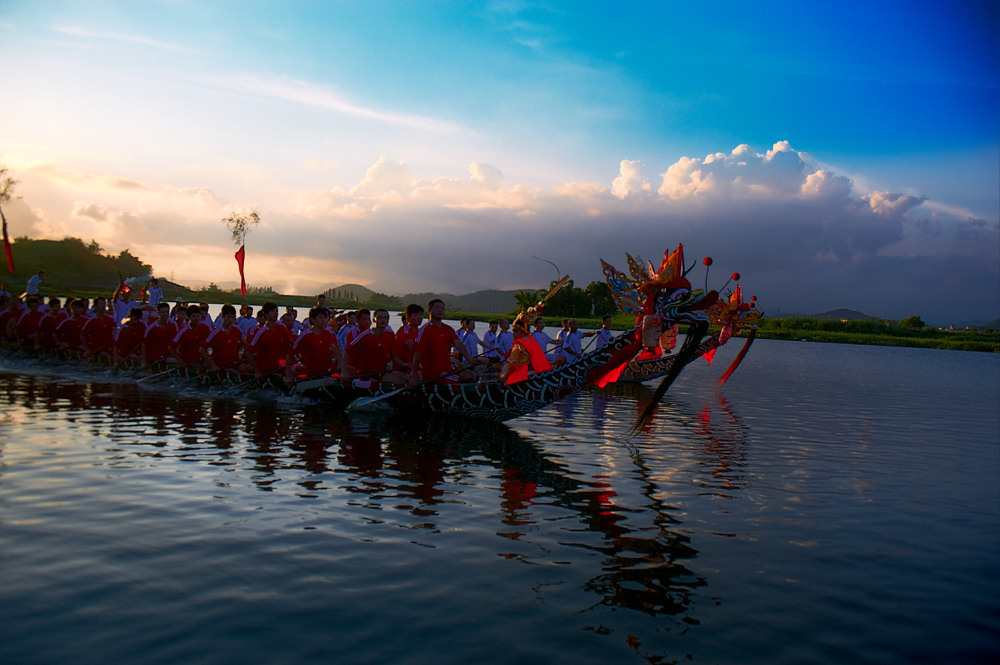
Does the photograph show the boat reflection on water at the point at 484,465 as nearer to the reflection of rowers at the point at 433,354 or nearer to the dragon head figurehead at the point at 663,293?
the reflection of rowers at the point at 433,354

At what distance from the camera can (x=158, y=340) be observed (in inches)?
754

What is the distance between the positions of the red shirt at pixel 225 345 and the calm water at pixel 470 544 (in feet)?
11.2

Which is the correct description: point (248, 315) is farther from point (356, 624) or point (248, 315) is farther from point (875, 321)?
point (875, 321)

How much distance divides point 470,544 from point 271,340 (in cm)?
1097

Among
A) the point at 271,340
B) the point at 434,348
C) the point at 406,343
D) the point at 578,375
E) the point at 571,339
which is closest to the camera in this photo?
the point at 578,375

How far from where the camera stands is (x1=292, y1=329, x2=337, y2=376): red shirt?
15.9 metres

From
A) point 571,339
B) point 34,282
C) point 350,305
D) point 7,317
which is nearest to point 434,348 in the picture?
point 571,339

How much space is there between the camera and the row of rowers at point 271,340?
14719 mm

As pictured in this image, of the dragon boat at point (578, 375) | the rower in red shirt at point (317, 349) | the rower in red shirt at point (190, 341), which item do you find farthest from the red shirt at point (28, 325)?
the dragon boat at point (578, 375)

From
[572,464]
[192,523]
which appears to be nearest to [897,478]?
[572,464]

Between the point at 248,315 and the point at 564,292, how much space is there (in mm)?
71590

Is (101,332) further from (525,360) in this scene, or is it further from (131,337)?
(525,360)

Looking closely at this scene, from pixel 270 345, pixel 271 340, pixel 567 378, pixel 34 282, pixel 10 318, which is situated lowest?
pixel 567 378

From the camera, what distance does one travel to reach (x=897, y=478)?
11.8 m
